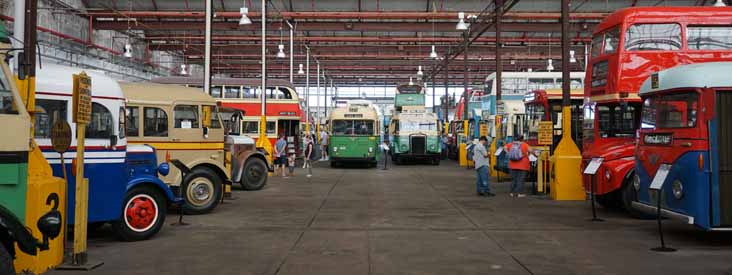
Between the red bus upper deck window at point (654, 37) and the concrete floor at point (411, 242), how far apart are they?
3657 mm

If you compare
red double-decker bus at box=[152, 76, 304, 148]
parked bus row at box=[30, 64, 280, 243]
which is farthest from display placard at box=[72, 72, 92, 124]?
red double-decker bus at box=[152, 76, 304, 148]

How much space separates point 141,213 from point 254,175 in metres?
7.81

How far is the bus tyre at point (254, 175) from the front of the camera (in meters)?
16.3

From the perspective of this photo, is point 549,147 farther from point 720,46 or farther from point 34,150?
point 34,150

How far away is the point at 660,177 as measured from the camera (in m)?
8.34

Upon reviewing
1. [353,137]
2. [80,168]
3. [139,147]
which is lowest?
[80,168]

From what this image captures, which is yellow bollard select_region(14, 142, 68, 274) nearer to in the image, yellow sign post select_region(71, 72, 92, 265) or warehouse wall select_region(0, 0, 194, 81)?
yellow sign post select_region(71, 72, 92, 265)

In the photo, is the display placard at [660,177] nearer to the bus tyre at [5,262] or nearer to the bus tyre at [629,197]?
Answer: the bus tyre at [629,197]

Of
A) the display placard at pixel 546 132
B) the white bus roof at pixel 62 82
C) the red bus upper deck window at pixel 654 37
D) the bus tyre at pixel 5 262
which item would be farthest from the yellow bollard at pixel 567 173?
the bus tyre at pixel 5 262

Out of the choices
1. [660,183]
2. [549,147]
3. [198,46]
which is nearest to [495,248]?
[660,183]

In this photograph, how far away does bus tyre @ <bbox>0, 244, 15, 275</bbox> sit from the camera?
442cm

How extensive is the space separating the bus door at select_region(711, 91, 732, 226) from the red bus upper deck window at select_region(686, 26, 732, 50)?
4.80m

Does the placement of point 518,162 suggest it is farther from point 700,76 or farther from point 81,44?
point 81,44

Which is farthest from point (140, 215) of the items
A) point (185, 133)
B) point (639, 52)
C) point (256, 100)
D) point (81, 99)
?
point (256, 100)
